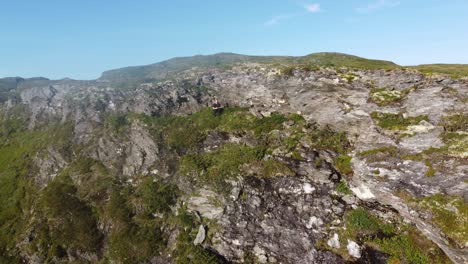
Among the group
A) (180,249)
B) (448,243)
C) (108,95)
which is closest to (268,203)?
(180,249)

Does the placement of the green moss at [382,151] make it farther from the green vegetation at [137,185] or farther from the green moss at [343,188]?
the green moss at [343,188]

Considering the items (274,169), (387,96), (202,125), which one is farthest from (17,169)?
(387,96)

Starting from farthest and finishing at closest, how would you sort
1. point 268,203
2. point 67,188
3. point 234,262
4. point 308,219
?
point 67,188 → point 268,203 → point 308,219 → point 234,262

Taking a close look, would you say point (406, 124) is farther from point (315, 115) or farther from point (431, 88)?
point (315, 115)

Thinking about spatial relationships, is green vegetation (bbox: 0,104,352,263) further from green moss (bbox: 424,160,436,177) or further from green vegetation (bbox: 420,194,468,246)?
green vegetation (bbox: 420,194,468,246)

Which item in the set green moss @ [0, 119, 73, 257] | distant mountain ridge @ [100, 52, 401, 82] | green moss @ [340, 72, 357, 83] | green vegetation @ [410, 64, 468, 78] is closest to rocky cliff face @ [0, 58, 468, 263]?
green moss @ [0, 119, 73, 257]

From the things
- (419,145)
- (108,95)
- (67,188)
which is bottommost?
(67,188)
